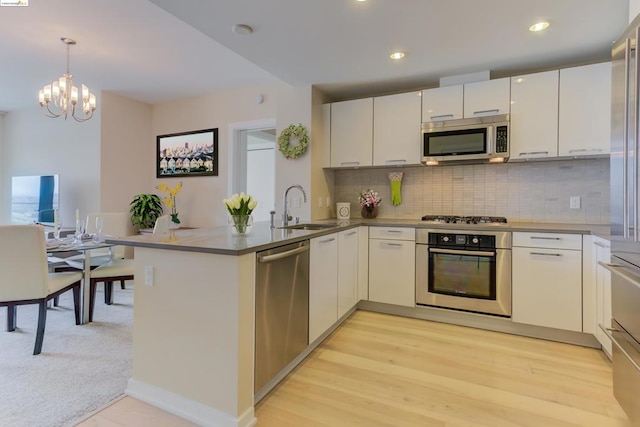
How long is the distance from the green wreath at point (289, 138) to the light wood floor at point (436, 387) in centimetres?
196

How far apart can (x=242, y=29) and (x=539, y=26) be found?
2.13 metres

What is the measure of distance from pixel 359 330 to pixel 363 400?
1018mm

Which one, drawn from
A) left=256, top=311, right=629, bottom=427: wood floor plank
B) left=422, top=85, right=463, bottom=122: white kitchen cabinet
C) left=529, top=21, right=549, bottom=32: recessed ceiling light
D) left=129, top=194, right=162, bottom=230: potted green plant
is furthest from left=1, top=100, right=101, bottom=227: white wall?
left=529, top=21, right=549, bottom=32: recessed ceiling light

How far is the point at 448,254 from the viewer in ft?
9.58

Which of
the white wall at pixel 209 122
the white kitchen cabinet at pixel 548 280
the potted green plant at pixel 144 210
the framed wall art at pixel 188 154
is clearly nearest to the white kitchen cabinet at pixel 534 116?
the white kitchen cabinet at pixel 548 280

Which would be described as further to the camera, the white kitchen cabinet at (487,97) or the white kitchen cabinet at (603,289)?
the white kitchen cabinet at (487,97)

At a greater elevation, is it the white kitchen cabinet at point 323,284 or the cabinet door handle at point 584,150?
the cabinet door handle at point 584,150

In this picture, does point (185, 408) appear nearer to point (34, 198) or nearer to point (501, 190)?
point (501, 190)

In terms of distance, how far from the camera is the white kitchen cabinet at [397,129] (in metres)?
3.29

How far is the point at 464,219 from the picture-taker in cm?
316

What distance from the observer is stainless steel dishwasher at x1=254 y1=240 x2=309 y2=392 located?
1736 millimetres

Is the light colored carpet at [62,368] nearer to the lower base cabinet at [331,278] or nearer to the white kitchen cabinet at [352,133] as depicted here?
the lower base cabinet at [331,278]

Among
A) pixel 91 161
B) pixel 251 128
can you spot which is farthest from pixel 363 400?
pixel 91 161

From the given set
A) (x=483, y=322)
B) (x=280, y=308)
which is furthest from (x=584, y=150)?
(x=280, y=308)
